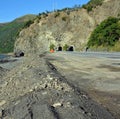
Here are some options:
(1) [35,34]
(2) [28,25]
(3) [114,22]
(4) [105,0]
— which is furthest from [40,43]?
(3) [114,22]

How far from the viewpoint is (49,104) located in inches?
360

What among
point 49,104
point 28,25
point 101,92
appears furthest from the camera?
point 28,25

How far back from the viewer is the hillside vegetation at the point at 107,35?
233 feet

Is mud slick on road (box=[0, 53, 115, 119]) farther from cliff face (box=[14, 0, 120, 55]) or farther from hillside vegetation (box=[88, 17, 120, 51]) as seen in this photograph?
cliff face (box=[14, 0, 120, 55])

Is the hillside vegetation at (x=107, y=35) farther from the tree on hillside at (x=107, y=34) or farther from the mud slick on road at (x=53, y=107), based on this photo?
the mud slick on road at (x=53, y=107)

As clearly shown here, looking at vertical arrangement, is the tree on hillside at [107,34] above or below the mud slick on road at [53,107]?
below

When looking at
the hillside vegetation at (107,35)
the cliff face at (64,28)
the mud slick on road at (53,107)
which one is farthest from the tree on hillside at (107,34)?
the mud slick on road at (53,107)

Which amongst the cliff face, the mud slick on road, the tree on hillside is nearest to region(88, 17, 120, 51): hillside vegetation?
the tree on hillside

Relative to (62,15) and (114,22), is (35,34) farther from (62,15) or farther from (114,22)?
(114,22)

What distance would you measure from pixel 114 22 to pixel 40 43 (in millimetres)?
62539

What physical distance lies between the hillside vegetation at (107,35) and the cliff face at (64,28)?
20438 mm

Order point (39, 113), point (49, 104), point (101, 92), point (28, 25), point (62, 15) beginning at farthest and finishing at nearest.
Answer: point (28, 25) < point (62, 15) < point (101, 92) < point (49, 104) < point (39, 113)

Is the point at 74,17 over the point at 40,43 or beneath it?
over

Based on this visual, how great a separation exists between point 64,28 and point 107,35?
54554mm
